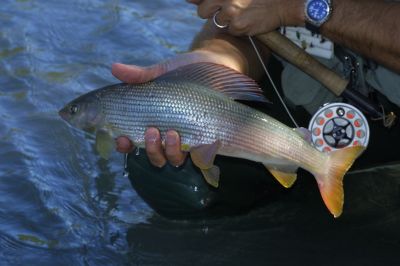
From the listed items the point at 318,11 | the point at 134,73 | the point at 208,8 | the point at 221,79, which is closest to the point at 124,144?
the point at 134,73

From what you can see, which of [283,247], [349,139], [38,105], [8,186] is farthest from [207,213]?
[38,105]

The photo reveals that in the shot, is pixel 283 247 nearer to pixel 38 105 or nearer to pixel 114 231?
pixel 114 231

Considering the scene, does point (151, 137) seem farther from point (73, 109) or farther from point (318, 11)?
point (318, 11)

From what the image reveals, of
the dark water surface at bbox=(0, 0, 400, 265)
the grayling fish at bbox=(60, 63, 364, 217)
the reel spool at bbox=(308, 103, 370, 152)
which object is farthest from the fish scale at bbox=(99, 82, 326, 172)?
the dark water surface at bbox=(0, 0, 400, 265)

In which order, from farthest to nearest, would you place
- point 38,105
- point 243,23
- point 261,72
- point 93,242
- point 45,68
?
point 45,68 < point 38,105 < point 261,72 < point 93,242 < point 243,23

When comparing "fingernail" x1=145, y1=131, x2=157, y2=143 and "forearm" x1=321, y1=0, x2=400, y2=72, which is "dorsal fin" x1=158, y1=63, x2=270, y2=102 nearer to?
"fingernail" x1=145, y1=131, x2=157, y2=143

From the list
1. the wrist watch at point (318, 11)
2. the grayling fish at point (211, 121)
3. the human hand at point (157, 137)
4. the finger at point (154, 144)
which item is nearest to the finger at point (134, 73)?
the human hand at point (157, 137)
